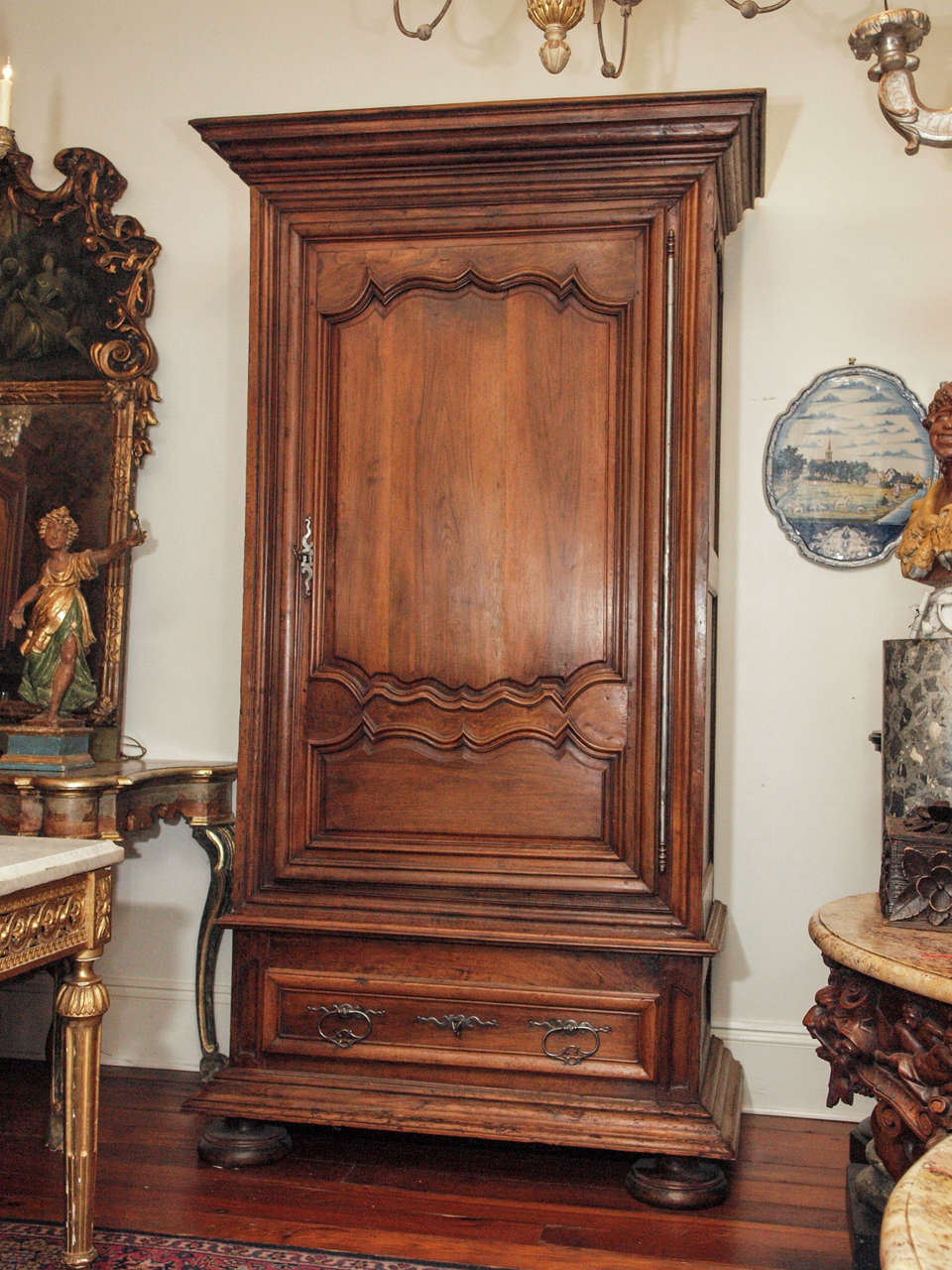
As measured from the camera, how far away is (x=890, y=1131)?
1787 millimetres

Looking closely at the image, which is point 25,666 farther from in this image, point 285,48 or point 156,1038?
point 285,48

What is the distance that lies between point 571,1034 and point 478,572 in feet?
3.50

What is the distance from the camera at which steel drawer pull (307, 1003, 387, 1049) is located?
2.86m

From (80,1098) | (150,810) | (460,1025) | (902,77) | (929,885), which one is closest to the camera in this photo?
(902,77)

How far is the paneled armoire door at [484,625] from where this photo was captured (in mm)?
2746

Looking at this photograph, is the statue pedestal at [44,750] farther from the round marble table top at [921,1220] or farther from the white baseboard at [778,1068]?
the round marble table top at [921,1220]

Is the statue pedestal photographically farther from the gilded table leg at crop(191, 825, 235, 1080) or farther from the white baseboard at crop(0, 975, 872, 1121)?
the white baseboard at crop(0, 975, 872, 1121)

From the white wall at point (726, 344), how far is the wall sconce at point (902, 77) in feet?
6.29

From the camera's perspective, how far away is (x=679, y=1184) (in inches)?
Answer: 106

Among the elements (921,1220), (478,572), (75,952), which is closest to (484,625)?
(478,572)

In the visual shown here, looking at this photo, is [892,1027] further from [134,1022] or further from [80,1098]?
[134,1022]

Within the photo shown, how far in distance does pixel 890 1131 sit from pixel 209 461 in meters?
2.67

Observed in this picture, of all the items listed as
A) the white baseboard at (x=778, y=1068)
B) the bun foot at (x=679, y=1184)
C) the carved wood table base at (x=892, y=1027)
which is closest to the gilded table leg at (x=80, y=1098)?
the bun foot at (x=679, y=1184)

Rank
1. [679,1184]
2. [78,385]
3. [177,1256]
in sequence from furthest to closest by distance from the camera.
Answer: [78,385], [679,1184], [177,1256]
